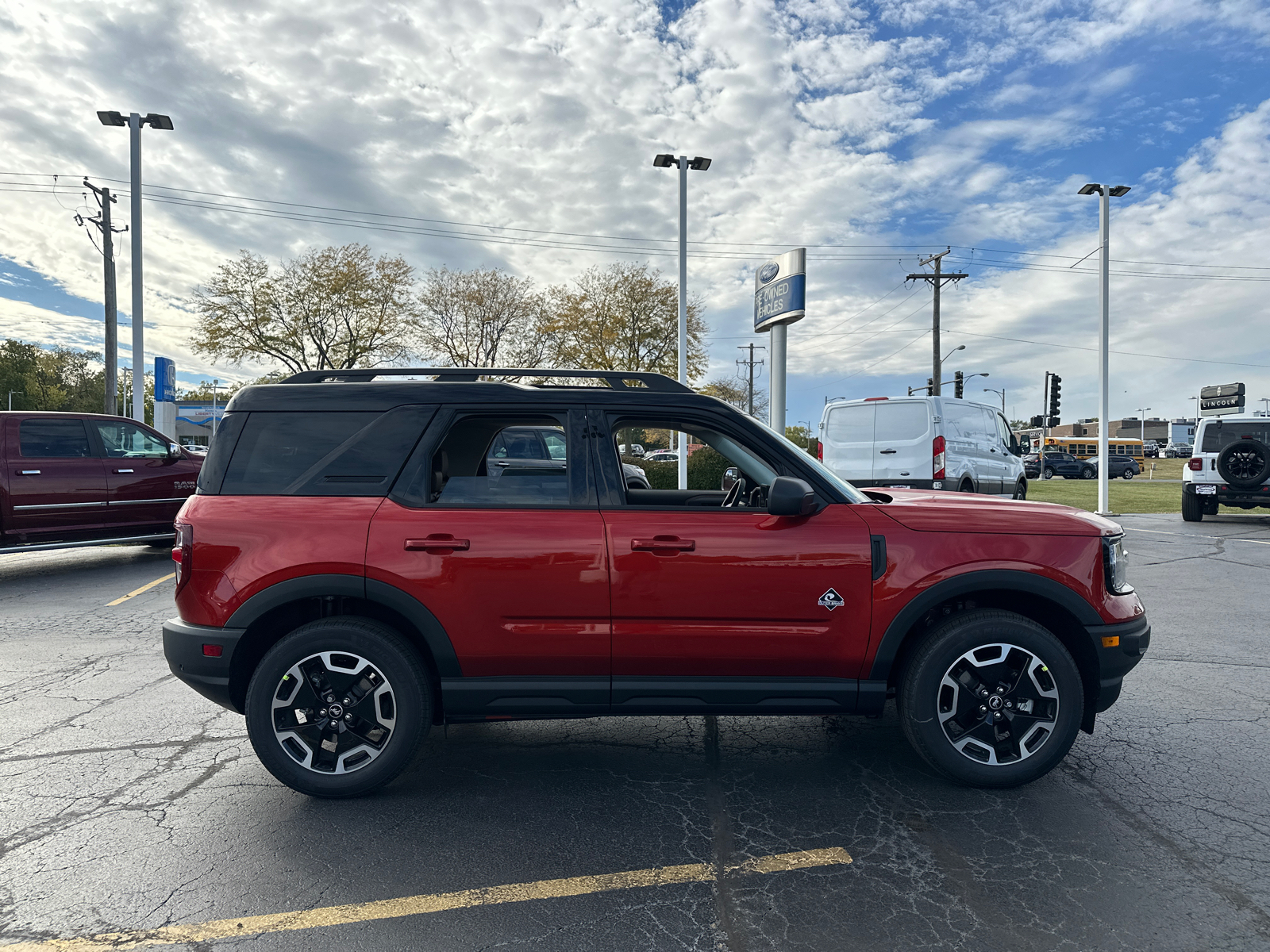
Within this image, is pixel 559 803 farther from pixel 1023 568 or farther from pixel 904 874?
pixel 1023 568

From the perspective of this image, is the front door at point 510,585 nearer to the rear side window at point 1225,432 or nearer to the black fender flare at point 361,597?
the black fender flare at point 361,597

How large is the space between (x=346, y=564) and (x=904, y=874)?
8.32ft

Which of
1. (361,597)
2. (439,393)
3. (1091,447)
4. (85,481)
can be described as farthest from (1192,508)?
(1091,447)

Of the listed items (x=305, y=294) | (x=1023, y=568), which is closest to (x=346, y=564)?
(x=1023, y=568)

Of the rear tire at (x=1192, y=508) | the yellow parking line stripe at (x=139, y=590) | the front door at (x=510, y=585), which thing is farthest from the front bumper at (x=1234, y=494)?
the yellow parking line stripe at (x=139, y=590)

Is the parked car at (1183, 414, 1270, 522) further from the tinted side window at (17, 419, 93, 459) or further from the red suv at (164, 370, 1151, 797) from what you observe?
the tinted side window at (17, 419, 93, 459)

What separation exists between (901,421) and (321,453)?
11.1 metres

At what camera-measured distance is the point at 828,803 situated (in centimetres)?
328

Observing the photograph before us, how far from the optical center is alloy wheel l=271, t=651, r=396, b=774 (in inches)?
131

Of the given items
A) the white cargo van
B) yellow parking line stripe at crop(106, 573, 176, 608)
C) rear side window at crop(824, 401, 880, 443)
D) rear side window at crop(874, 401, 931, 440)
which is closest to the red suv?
yellow parking line stripe at crop(106, 573, 176, 608)

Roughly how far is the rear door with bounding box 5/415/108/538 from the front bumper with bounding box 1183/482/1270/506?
62.7 feet

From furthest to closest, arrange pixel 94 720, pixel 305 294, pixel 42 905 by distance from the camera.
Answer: pixel 305 294 → pixel 94 720 → pixel 42 905

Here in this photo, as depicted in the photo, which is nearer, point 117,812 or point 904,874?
point 904,874

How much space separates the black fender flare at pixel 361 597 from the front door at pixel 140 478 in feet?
26.7
